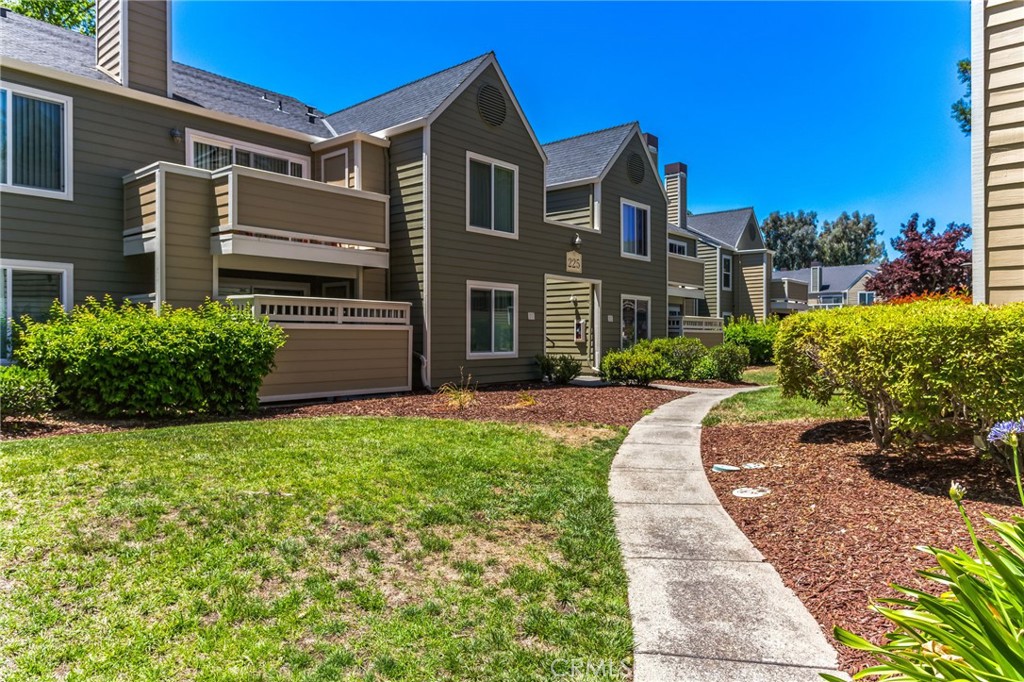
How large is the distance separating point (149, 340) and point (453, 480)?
551 centimetres

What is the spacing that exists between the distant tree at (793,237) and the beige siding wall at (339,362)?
6724 cm

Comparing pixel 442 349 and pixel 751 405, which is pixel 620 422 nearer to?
pixel 751 405

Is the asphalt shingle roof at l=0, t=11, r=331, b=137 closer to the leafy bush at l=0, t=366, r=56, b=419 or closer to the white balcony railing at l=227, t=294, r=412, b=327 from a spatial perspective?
the white balcony railing at l=227, t=294, r=412, b=327

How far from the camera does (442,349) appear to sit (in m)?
13.9

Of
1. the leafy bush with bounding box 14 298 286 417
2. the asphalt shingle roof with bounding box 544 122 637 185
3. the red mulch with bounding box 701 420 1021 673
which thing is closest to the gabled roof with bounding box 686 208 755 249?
the asphalt shingle roof with bounding box 544 122 637 185

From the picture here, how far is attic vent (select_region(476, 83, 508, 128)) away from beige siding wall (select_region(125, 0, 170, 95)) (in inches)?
262

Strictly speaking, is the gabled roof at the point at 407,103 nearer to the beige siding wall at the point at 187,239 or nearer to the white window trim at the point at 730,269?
the beige siding wall at the point at 187,239

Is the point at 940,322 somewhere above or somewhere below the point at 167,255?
below

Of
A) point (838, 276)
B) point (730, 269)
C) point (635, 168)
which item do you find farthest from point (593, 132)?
point (838, 276)

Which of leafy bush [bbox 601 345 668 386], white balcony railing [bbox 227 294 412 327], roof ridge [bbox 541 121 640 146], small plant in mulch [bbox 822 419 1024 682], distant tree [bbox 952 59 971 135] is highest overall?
distant tree [bbox 952 59 971 135]

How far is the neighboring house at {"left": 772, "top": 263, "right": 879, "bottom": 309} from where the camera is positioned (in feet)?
175

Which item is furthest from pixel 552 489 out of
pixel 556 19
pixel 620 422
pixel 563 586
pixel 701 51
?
pixel 701 51

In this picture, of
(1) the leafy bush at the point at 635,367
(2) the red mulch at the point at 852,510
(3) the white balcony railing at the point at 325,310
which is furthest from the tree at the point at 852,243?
(2) the red mulch at the point at 852,510

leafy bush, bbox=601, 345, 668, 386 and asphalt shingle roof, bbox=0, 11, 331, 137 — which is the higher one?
asphalt shingle roof, bbox=0, 11, 331, 137
